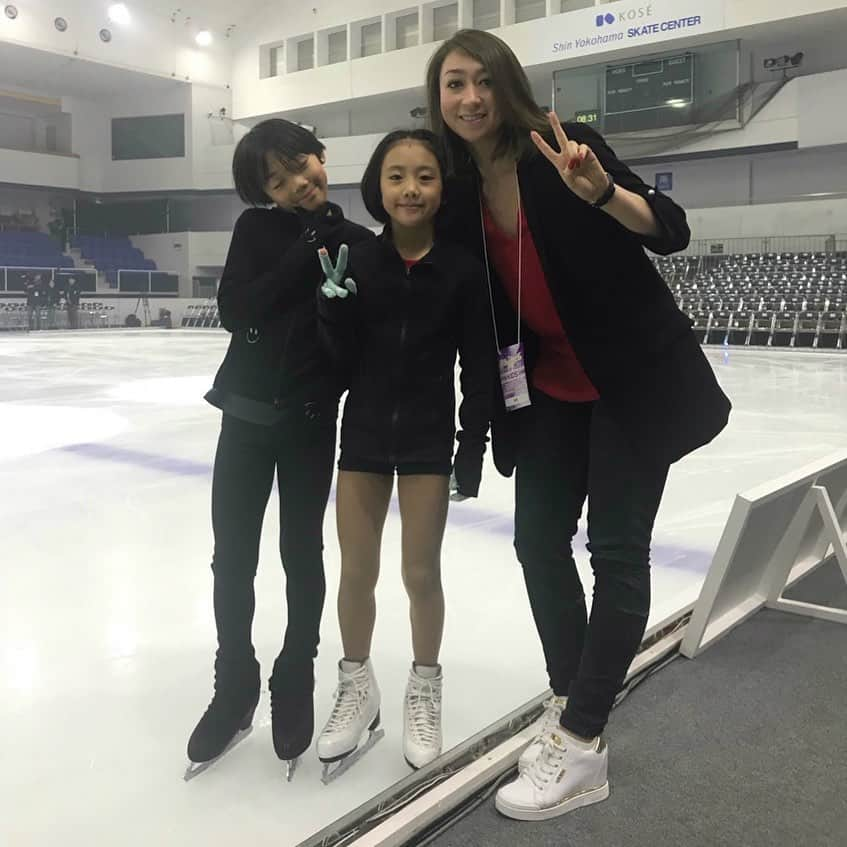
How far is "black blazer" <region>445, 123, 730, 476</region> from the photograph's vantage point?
4.56 feet

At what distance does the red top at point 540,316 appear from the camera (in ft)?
4.79

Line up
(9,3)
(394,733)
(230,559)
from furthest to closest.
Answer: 1. (9,3)
2. (394,733)
3. (230,559)

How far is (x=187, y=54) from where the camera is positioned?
76.8ft

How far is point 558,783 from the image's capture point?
1.50 meters

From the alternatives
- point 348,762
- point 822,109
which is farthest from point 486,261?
point 822,109

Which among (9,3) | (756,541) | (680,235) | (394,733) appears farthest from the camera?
(9,3)

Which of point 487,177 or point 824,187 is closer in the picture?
point 487,177

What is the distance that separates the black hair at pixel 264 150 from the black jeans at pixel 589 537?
583 mm

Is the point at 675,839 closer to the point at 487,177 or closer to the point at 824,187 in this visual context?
the point at 487,177

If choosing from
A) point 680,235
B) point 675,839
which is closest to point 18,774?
point 675,839

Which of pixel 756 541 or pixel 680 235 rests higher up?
pixel 680 235

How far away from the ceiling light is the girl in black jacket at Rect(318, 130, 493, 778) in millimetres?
22958

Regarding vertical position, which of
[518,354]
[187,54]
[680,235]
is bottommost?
[518,354]

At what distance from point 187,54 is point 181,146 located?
93.1 inches
